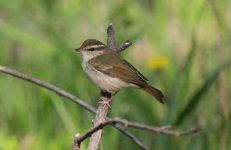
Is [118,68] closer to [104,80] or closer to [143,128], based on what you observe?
[104,80]

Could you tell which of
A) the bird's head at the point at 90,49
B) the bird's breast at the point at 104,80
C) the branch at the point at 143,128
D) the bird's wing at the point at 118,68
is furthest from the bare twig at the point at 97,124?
the bird's head at the point at 90,49

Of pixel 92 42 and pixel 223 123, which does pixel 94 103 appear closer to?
pixel 92 42

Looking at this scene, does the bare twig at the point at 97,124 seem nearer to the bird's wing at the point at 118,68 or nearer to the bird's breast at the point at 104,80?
the bird's breast at the point at 104,80

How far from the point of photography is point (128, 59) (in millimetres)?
6152

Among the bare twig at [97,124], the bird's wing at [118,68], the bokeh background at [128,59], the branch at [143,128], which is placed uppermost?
the branch at [143,128]

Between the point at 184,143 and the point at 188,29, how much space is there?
139 cm

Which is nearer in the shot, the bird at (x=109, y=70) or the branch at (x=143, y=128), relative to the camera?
the branch at (x=143, y=128)

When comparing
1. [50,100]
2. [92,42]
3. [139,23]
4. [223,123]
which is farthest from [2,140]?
[139,23]

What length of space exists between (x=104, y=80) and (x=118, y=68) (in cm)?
24

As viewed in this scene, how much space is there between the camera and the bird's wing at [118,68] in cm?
504

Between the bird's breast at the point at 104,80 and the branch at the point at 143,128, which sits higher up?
the branch at the point at 143,128

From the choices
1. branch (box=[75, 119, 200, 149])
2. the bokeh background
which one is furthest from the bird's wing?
branch (box=[75, 119, 200, 149])

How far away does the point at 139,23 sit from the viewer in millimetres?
6531

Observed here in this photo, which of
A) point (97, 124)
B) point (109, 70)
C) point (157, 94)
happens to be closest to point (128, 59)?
point (109, 70)
